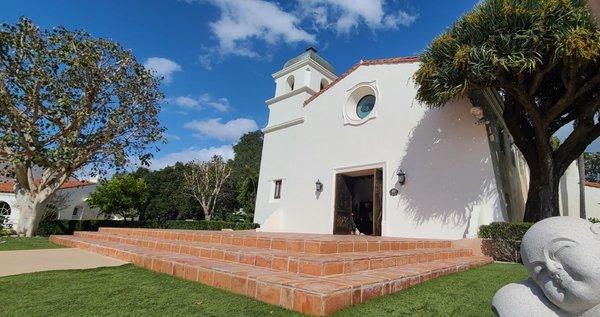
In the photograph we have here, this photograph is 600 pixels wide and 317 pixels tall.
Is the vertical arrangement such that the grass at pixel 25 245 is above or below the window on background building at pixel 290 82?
below

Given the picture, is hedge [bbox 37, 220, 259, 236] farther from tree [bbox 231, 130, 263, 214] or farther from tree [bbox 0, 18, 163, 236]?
tree [bbox 231, 130, 263, 214]

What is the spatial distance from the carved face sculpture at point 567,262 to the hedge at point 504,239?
6.44 m

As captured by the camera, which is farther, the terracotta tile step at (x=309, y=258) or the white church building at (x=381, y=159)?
the white church building at (x=381, y=159)

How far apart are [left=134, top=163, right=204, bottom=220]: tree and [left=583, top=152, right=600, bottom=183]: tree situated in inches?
1656

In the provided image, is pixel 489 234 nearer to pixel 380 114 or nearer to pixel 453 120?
pixel 453 120

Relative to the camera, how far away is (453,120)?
984 centimetres

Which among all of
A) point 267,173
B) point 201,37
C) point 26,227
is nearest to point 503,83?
point 267,173

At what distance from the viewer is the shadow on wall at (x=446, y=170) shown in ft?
29.6

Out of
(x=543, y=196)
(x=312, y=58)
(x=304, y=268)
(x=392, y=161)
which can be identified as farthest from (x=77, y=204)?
(x=543, y=196)

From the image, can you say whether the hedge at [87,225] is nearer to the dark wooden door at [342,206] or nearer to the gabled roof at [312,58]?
the dark wooden door at [342,206]

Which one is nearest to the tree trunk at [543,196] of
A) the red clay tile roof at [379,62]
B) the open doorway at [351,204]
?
the open doorway at [351,204]

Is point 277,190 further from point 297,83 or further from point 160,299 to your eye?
point 160,299

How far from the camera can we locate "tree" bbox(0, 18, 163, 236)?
39.5 feet

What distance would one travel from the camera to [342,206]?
12.0 m
